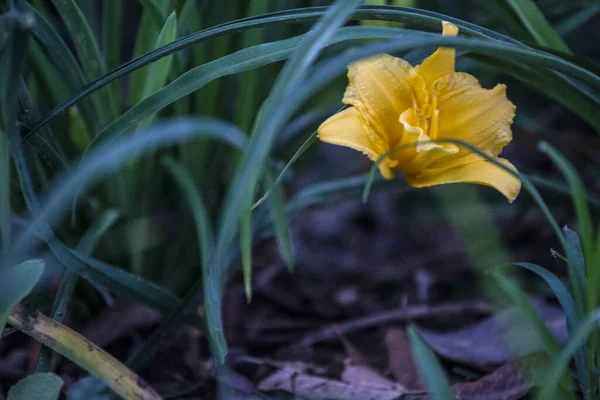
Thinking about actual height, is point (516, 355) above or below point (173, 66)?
below

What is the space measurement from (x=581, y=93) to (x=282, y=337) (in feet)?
2.38

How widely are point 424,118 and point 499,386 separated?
1.42 ft

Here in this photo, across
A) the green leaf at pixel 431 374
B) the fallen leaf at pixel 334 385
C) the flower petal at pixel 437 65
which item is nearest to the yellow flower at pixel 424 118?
the flower petal at pixel 437 65

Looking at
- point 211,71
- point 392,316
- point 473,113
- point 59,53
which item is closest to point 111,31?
point 59,53

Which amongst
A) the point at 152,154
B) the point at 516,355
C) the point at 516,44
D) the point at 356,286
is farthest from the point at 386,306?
the point at 516,44

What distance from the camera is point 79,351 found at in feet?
2.68

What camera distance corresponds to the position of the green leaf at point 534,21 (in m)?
0.98

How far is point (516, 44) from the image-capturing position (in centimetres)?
85

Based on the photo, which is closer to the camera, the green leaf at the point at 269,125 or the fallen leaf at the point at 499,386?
the green leaf at the point at 269,125

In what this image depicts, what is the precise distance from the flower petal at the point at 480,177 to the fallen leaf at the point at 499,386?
31 cm

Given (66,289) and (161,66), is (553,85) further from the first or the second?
(66,289)

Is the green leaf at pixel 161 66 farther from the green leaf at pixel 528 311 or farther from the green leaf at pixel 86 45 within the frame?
the green leaf at pixel 528 311

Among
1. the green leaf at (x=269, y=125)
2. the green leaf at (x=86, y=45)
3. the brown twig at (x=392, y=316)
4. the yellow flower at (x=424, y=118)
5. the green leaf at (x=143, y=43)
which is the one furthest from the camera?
the brown twig at (x=392, y=316)

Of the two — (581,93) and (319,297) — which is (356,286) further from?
(581,93)
